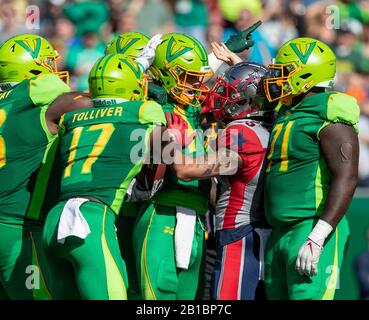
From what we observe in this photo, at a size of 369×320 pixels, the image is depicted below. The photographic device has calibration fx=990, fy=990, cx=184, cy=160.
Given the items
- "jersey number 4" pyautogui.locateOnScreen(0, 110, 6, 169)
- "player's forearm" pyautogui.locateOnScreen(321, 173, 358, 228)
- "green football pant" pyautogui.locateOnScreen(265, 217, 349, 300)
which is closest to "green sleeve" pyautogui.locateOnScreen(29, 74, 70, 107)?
"jersey number 4" pyautogui.locateOnScreen(0, 110, 6, 169)

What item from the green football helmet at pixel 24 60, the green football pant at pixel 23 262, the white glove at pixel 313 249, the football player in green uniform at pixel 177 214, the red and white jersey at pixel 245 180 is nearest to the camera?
the white glove at pixel 313 249

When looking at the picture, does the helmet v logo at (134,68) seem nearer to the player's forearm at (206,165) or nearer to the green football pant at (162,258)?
the player's forearm at (206,165)

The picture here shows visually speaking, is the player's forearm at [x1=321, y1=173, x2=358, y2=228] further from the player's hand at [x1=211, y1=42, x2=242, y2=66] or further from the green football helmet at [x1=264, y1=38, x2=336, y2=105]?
the player's hand at [x1=211, y1=42, x2=242, y2=66]

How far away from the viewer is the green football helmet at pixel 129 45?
25.1 ft

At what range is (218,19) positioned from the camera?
1209cm

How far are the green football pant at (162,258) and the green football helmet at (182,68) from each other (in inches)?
34.5

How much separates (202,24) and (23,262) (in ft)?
20.3

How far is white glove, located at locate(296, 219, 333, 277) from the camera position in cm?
607

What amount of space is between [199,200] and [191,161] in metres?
0.52

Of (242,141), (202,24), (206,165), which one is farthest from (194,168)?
(202,24)

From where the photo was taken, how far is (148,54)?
7074mm

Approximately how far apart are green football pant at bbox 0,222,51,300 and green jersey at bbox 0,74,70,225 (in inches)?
3.6

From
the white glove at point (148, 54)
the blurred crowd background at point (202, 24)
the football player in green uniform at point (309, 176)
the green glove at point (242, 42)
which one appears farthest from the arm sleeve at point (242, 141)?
the blurred crowd background at point (202, 24)
